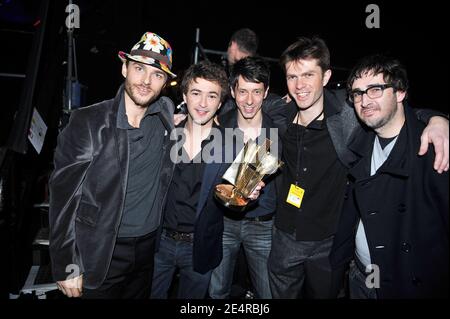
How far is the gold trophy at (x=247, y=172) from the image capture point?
219 centimetres

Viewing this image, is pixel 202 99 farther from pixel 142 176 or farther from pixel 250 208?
pixel 250 208

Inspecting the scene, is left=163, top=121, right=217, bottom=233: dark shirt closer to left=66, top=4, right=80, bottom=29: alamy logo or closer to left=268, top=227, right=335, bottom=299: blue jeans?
left=268, top=227, right=335, bottom=299: blue jeans

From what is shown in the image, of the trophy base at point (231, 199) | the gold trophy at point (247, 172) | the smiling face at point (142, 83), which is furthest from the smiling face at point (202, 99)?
the trophy base at point (231, 199)

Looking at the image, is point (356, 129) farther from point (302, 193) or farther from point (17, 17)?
point (17, 17)

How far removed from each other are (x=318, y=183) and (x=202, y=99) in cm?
133

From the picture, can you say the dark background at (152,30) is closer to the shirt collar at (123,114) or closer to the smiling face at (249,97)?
the shirt collar at (123,114)

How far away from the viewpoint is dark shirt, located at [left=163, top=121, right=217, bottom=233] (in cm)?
262

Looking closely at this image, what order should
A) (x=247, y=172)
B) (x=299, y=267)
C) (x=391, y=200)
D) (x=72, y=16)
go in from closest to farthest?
1. (x=391, y=200)
2. (x=247, y=172)
3. (x=299, y=267)
4. (x=72, y=16)

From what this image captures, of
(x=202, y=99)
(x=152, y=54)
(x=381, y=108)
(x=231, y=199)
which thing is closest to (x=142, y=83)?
(x=152, y=54)

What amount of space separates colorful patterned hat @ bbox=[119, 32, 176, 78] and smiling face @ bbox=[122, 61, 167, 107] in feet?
0.17

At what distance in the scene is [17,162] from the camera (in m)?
2.65

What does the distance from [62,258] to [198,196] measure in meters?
1.18

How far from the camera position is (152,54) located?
2.50 m

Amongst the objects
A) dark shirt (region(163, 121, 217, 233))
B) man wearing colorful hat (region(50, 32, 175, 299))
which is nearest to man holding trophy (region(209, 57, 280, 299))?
dark shirt (region(163, 121, 217, 233))
